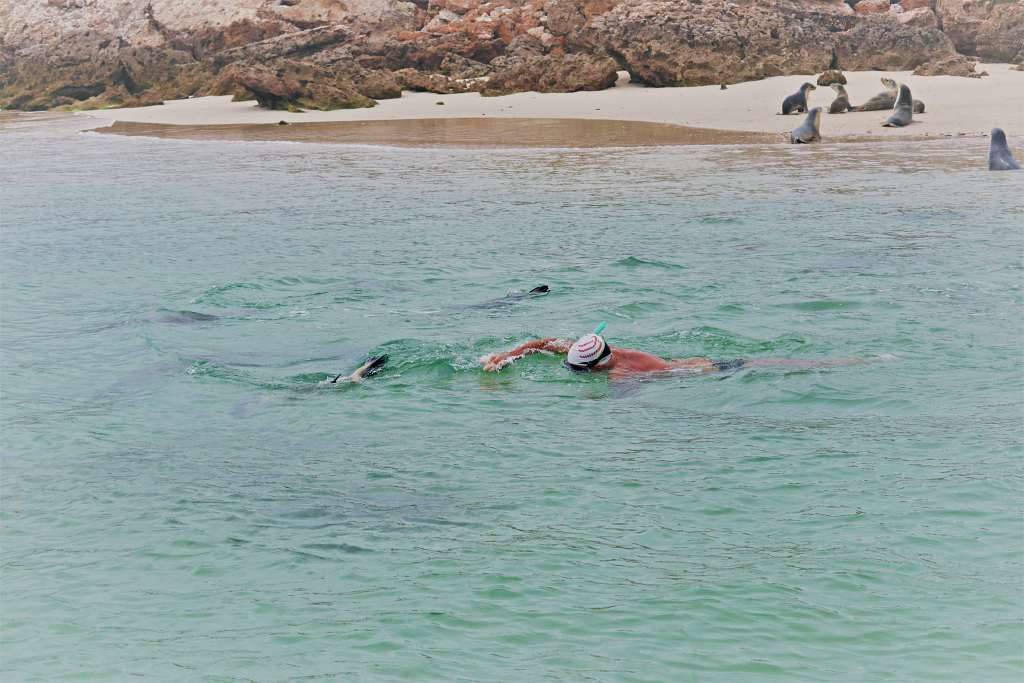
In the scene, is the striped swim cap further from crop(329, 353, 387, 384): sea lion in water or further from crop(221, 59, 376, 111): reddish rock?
crop(221, 59, 376, 111): reddish rock

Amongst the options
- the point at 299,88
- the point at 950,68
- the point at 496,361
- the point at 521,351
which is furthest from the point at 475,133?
the point at 496,361

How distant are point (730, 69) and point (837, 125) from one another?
736 centimetres

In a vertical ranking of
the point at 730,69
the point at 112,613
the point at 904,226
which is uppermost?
the point at 730,69

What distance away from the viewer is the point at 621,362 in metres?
9.77

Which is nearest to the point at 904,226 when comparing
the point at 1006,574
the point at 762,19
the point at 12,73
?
the point at 1006,574

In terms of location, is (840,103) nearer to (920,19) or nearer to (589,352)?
(920,19)

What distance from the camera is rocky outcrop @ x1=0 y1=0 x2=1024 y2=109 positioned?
33.2m

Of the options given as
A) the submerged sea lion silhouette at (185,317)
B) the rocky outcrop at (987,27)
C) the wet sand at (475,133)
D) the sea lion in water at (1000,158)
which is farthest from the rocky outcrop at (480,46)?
the submerged sea lion silhouette at (185,317)

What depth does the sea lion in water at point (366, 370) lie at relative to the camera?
9711 mm

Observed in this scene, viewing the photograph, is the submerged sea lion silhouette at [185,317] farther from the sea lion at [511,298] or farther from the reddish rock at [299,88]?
the reddish rock at [299,88]

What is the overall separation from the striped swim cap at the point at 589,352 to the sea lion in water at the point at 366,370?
1635 millimetres

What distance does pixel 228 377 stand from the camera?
32.9 feet

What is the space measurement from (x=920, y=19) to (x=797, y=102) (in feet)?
37.1

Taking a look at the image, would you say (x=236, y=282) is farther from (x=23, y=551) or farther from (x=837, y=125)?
(x=837, y=125)
